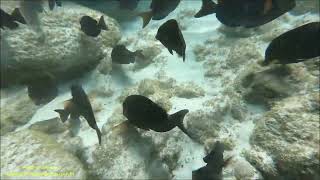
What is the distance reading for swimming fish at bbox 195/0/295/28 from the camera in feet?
11.9

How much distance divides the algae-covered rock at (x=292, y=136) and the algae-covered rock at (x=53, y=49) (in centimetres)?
381

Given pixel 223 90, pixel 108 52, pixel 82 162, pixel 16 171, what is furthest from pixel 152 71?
pixel 16 171

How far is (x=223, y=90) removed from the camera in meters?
5.43

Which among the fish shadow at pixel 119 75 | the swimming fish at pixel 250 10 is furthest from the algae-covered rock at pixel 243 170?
the fish shadow at pixel 119 75

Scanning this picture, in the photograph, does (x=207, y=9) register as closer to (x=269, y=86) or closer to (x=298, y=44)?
(x=298, y=44)

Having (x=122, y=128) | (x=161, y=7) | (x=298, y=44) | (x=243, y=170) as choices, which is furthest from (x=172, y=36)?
(x=243, y=170)

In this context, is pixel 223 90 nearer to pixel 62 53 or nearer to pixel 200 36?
pixel 200 36

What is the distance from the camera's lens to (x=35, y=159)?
15.0 feet

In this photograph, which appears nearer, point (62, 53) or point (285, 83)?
point (285, 83)

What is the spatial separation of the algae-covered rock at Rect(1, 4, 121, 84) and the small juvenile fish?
3235 millimetres

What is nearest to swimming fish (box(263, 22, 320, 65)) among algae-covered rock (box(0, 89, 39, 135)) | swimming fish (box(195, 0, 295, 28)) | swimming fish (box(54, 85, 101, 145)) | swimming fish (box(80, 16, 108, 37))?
swimming fish (box(195, 0, 295, 28))

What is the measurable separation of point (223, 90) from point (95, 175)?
97.3 inches

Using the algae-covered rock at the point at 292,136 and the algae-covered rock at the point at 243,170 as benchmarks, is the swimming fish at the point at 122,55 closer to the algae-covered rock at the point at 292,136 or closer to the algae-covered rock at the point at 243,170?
the algae-covered rock at the point at 292,136

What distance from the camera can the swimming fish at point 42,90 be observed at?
220 inches
